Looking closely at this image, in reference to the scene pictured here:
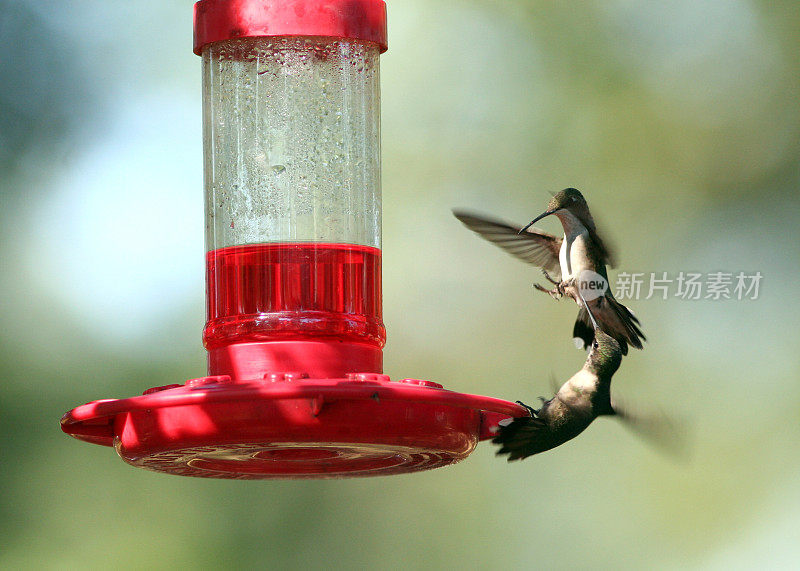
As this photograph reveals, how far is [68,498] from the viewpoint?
8.92m

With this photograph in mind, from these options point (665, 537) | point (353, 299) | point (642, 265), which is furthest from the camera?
point (665, 537)

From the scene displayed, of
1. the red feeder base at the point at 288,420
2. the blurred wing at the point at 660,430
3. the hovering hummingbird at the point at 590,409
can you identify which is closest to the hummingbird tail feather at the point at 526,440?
the hovering hummingbird at the point at 590,409

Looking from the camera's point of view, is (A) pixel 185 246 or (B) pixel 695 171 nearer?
(A) pixel 185 246

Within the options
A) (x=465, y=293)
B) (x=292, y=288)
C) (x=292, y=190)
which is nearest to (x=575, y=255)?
(x=292, y=190)

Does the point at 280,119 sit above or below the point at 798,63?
below

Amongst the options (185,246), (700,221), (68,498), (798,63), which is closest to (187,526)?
(68,498)

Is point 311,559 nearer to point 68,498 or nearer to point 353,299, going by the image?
point 68,498

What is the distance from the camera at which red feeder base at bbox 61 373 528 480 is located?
3.18m

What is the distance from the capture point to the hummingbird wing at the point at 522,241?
16.9ft

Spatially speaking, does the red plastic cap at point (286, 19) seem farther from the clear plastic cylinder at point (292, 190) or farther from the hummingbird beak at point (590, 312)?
the hummingbird beak at point (590, 312)

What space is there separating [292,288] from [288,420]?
614mm

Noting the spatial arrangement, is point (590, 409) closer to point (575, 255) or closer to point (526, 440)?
point (526, 440)

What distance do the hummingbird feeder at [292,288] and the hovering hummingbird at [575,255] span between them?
100cm

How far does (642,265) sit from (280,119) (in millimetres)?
5069
